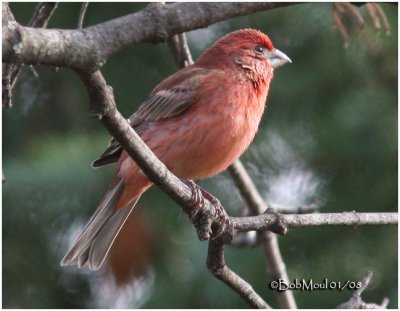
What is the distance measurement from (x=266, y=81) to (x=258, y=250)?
65.0 inches

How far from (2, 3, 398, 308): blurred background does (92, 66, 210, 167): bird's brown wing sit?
1183 millimetres

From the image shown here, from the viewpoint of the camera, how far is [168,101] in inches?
193

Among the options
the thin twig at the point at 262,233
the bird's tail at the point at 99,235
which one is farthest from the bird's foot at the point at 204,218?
the thin twig at the point at 262,233

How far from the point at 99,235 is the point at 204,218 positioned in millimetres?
1110

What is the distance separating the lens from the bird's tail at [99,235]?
A: 4895 mm

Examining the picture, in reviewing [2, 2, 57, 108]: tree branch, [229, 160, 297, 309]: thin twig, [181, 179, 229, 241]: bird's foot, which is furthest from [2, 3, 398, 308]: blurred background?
[2, 2, 57, 108]: tree branch

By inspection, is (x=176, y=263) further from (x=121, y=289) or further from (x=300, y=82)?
(x=300, y=82)

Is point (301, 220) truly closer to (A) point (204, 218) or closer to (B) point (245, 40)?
(A) point (204, 218)

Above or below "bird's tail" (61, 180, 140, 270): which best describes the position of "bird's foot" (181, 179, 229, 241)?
above

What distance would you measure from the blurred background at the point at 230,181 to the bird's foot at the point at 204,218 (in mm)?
2058

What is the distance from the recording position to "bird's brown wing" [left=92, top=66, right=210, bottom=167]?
4.88 m

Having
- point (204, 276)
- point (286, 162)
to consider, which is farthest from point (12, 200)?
point (286, 162)

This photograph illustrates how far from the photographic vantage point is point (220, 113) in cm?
477

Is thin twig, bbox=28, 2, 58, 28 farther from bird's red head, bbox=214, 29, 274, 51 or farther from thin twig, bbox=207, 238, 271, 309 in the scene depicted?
bird's red head, bbox=214, 29, 274, 51
